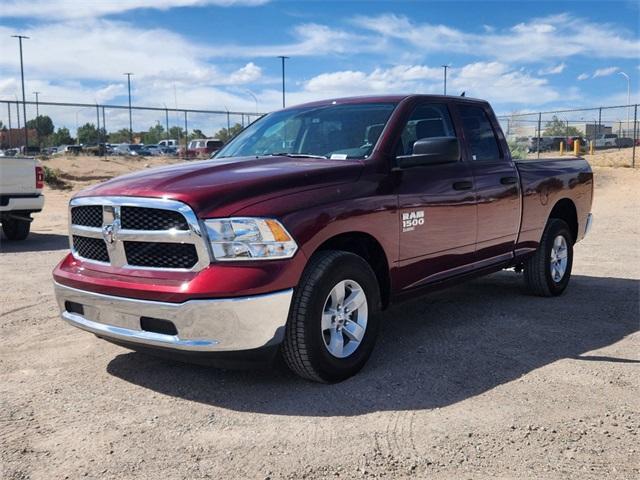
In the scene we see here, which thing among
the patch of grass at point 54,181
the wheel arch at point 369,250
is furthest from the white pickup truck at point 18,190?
the patch of grass at point 54,181

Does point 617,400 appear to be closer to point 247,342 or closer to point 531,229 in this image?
point 247,342

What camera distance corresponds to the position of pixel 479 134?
603 cm

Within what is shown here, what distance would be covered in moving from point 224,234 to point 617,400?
257cm

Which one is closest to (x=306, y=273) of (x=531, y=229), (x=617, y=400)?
(x=617, y=400)

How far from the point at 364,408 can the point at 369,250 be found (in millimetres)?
1254

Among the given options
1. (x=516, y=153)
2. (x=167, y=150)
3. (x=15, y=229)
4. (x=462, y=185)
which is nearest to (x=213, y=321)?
(x=462, y=185)

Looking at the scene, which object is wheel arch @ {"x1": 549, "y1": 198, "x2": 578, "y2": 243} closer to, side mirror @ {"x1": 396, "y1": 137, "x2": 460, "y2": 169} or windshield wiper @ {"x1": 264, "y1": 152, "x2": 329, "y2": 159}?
side mirror @ {"x1": 396, "y1": 137, "x2": 460, "y2": 169}

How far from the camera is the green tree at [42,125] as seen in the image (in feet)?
94.6

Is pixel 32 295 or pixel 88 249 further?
pixel 32 295

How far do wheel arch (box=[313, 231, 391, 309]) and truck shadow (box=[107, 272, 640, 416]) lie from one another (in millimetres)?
522

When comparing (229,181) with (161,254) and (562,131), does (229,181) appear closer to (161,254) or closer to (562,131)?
(161,254)

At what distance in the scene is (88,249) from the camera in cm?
436

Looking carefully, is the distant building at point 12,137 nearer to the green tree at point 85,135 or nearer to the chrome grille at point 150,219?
the green tree at point 85,135

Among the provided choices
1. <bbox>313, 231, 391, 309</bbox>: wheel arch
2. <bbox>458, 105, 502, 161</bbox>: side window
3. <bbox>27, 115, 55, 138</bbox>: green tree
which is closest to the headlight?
<bbox>313, 231, 391, 309</bbox>: wheel arch
